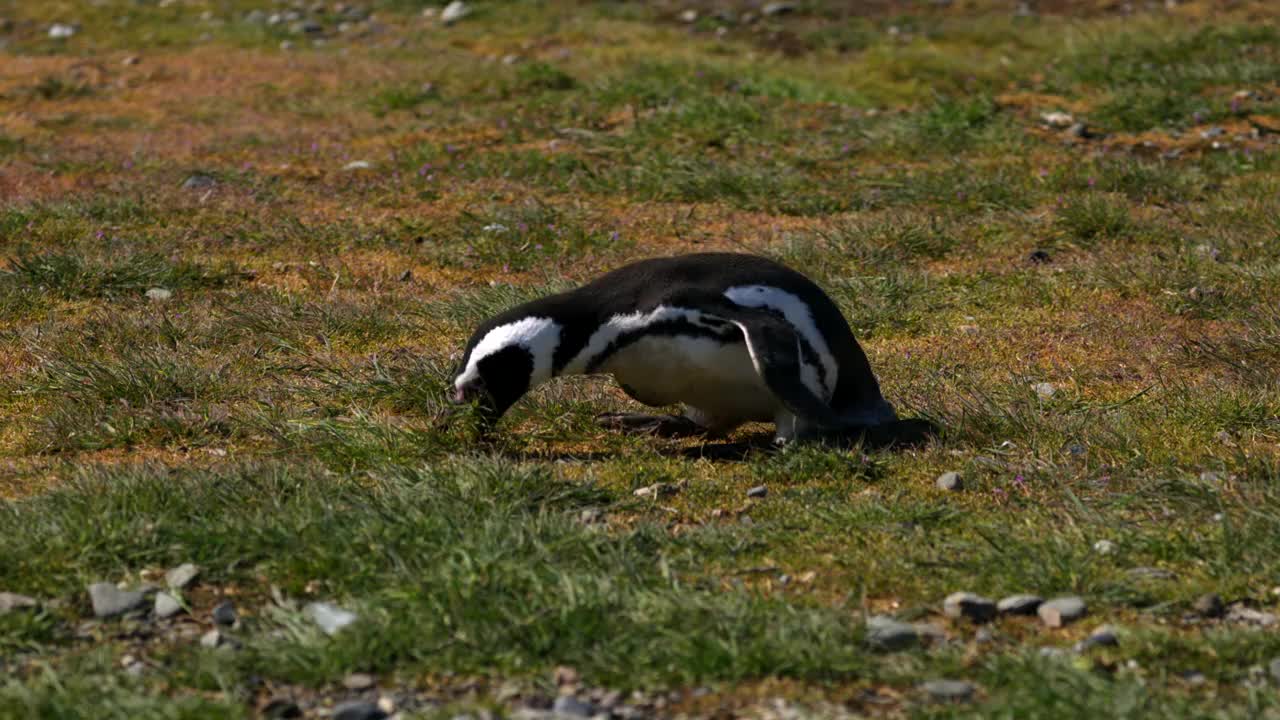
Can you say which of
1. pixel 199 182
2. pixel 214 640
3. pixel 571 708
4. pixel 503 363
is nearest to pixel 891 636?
pixel 571 708

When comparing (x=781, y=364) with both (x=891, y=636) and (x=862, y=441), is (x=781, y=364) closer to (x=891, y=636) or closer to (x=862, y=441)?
(x=862, y=441)

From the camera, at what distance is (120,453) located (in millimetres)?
Answer: 6391

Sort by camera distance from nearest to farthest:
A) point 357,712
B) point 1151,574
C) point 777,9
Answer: point 357,712
point 1151,574
point 777,9

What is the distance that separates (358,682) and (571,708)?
0.57 metres

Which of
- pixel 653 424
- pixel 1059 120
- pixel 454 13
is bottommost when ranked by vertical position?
pixel 1059 120

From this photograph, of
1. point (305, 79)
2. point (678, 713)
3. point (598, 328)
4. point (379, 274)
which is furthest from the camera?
point (305, 79)

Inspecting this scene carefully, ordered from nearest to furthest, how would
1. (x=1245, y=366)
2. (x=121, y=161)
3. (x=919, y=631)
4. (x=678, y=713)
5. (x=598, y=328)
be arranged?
(x=678, y=713) < (x=919, y=631) < (x=598, y=328) < (x=1245, y=366) < (x=121, y=161)

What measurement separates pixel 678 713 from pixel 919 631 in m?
0.87

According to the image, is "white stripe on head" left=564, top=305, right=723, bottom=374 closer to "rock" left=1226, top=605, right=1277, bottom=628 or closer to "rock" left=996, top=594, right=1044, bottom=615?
"rock" left=996, top=594, right=1044, bottom=615

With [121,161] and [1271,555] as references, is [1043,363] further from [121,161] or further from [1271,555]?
[121,161]

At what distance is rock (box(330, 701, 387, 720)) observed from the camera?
3996 mm

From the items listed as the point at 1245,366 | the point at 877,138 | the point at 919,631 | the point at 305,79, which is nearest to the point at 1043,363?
the point at 1245,366

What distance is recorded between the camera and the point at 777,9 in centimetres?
1850

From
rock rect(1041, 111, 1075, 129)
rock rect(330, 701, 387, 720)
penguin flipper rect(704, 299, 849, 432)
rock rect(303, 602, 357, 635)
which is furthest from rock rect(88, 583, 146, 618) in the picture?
rock rect(1041, 111, 1075, 129)
